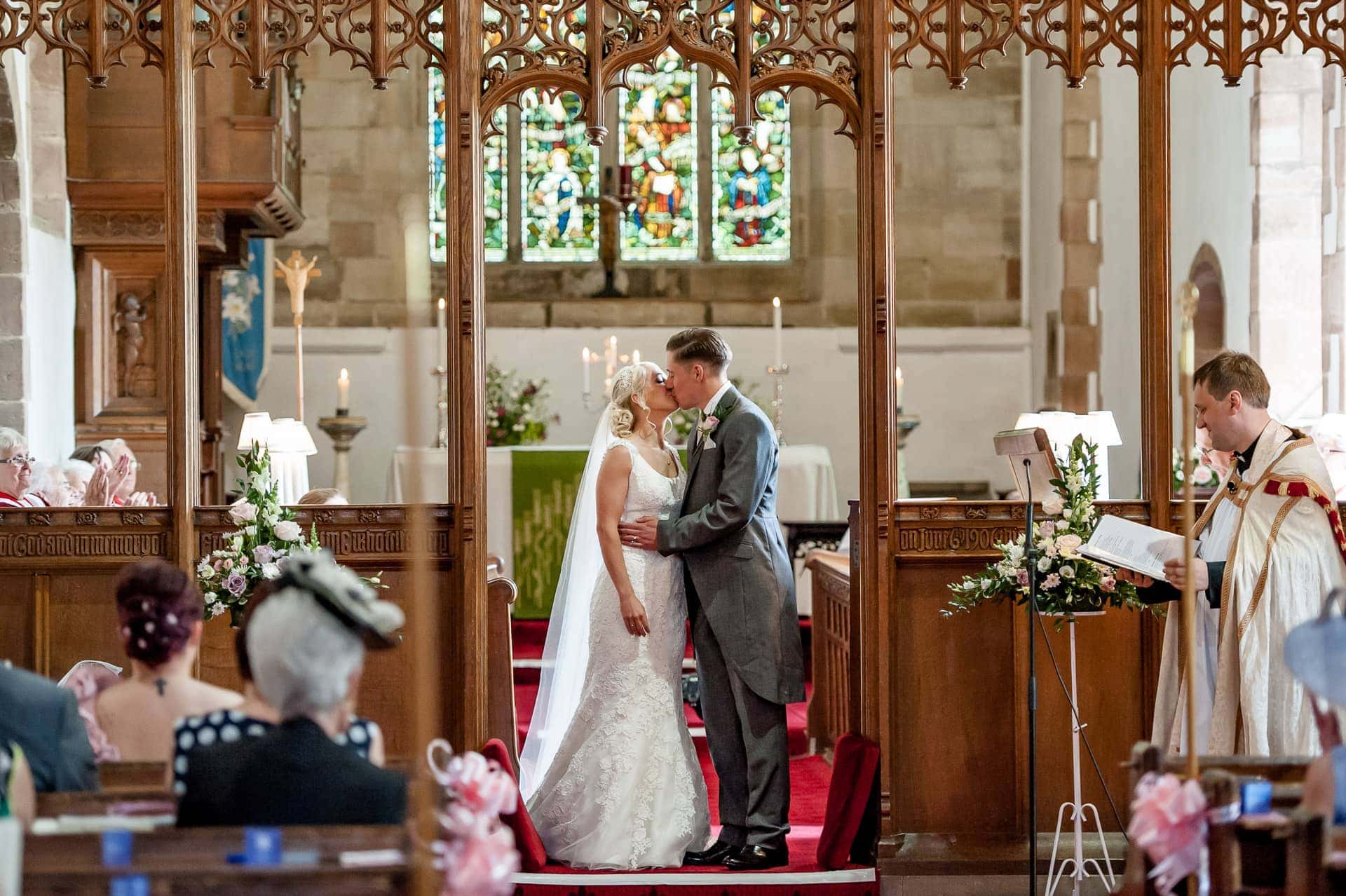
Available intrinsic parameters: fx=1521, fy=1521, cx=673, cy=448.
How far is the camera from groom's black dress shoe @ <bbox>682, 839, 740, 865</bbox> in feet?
15.8

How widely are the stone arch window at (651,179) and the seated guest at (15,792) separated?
32.8 ft

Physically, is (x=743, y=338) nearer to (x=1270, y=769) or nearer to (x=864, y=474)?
(x=864, y=474)

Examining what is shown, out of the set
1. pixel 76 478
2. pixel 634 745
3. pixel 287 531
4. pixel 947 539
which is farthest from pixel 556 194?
pixel 634 745

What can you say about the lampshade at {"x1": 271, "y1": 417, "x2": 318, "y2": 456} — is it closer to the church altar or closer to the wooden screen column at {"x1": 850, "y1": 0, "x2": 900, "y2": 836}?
the church altar

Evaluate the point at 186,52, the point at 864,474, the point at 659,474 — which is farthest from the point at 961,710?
the point at 186,52

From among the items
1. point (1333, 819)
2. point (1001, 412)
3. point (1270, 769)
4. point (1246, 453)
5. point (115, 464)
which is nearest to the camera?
point (1333, 819)

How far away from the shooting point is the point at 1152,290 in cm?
499

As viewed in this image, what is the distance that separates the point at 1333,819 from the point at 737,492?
2.38 m

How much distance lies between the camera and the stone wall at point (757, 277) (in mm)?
12156

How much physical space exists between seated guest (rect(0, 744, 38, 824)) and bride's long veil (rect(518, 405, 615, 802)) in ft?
8.82

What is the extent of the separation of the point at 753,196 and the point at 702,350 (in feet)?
25.9

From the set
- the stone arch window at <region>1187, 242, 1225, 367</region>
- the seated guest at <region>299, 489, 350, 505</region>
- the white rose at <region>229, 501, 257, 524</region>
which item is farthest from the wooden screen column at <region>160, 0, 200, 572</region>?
the stone arch window at <region>1187, 242, 1225, 367</region>

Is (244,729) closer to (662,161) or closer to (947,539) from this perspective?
(947,539)

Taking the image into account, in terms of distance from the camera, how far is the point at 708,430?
4922 millimetres
